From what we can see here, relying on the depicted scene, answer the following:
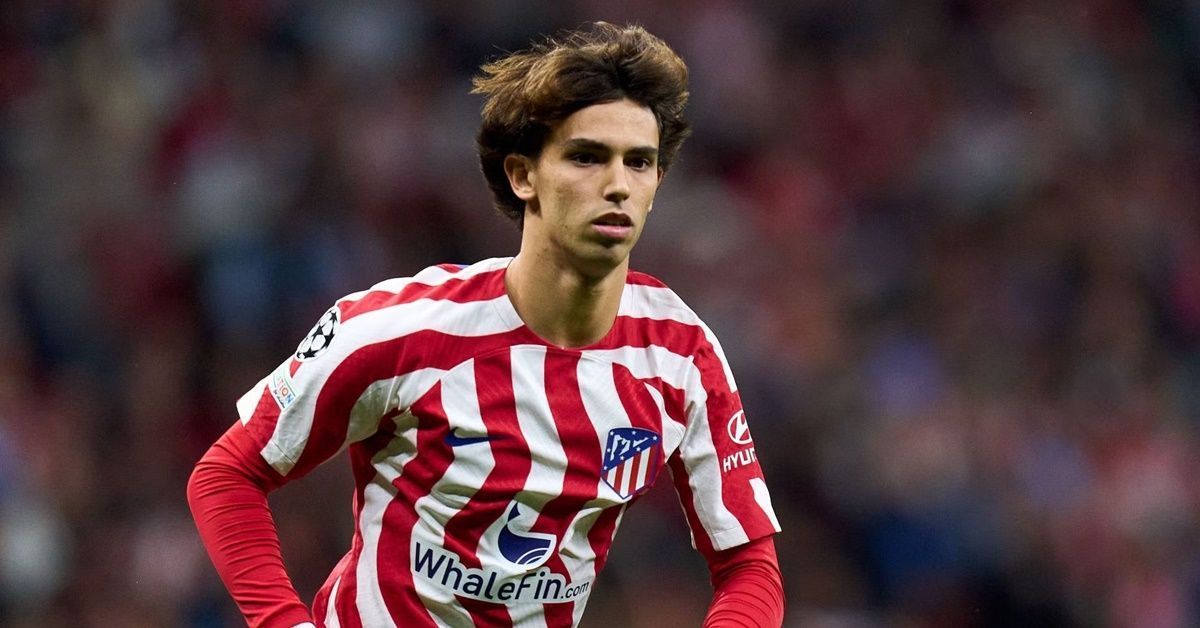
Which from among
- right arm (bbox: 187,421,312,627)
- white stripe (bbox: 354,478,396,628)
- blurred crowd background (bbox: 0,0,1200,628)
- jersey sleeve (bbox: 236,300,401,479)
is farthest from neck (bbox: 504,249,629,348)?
blurred crowd background (bbox: 0,0,1200,628)

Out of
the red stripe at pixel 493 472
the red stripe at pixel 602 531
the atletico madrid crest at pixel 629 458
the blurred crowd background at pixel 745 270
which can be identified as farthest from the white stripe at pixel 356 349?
the blurred crowd background at pixel 745 270

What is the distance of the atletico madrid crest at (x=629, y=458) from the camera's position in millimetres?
3594

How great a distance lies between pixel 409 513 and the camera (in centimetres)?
357

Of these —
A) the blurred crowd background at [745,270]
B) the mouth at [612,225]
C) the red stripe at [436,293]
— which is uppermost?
the mouth at [612,225]

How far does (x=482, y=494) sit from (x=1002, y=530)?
497 cm

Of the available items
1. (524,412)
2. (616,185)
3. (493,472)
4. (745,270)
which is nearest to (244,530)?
(493,472)

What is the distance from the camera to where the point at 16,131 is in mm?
8789

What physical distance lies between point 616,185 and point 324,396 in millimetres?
725

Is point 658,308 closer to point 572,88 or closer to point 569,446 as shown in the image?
point 569,446

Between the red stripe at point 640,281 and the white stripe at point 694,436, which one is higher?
the red stripe at point 640,281

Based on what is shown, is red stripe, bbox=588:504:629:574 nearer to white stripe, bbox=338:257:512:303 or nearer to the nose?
white stripe, bbox=338:257:512:303

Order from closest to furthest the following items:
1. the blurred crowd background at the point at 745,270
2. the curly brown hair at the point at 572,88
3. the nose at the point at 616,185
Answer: the nose at the point at 616,185 < the curly brown hair at the point at 572,88 < the blurred crowd background at the point at 745,270

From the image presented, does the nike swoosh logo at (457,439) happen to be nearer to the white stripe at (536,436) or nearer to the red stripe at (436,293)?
the white stripe at (536,436)

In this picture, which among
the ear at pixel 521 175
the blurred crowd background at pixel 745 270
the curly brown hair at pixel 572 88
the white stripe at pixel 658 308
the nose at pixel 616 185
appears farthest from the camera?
the blurred crowd background at pixel 745 270
